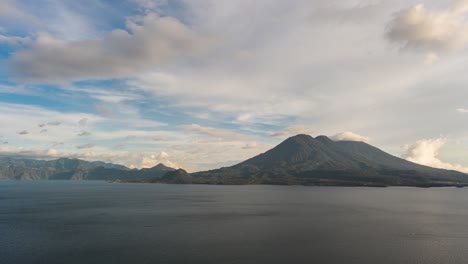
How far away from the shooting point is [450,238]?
4771 inches

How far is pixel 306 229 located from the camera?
138 metres

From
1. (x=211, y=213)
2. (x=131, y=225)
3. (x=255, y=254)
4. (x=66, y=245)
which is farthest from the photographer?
(x=211, y=213)

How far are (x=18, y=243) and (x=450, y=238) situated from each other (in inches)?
6110

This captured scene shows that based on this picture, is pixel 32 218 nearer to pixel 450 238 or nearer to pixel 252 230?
pixel 252 230

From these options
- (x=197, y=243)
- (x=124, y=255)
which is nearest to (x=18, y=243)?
(x=124, y=255)

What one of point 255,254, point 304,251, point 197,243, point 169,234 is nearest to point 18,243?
point 169,234

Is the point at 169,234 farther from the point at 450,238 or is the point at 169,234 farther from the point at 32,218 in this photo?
the point at 450,238

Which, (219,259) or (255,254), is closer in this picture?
(219,259)

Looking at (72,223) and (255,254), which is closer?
(255,254)

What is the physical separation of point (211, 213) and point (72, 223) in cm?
7505

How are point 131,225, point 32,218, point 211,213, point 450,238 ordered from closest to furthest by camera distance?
point 450,238, point 131,225, point 32,218, point 211,213

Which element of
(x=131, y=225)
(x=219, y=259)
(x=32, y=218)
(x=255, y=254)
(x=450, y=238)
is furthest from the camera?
(x=32, y=218)

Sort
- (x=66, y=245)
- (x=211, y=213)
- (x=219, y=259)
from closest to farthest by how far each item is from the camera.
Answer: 1. (x=219, y=259)
2. (x=66, y=245)
3. (x=211, y=213)

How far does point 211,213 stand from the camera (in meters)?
190
